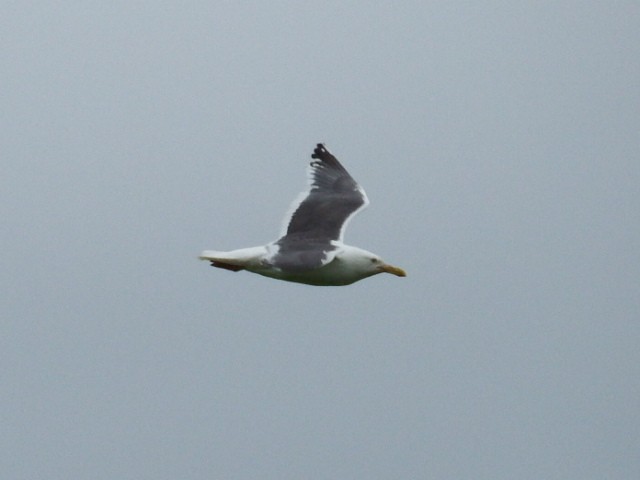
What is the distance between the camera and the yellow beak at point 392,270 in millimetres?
15195

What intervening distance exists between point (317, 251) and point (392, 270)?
115 cm

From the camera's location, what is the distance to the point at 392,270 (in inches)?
602

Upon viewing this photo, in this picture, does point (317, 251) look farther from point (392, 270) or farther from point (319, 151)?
point (319, 151)

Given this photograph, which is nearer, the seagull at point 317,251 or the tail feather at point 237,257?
the seagull at point 317,251

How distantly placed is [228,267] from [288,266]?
4.13ft

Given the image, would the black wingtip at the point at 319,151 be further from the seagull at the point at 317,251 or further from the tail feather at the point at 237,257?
the tail feather at the point at 237,257

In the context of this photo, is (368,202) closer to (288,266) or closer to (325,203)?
(325,203)

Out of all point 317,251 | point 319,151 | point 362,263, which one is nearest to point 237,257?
point 317,251

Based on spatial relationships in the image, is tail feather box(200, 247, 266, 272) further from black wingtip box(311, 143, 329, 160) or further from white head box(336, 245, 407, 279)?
black wingtip box(311, 143, 329, 160)

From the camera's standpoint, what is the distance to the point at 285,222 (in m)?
16.0

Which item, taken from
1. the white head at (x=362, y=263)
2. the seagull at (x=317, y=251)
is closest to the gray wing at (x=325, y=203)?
the seagull at (x=317, y=251)

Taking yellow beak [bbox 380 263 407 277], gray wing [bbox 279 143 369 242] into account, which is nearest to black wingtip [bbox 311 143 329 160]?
gray wing [bbox 279 143 369 242]

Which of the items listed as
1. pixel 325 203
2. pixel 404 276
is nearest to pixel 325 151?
pixel 325 203

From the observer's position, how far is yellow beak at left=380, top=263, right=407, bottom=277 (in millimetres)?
15195
